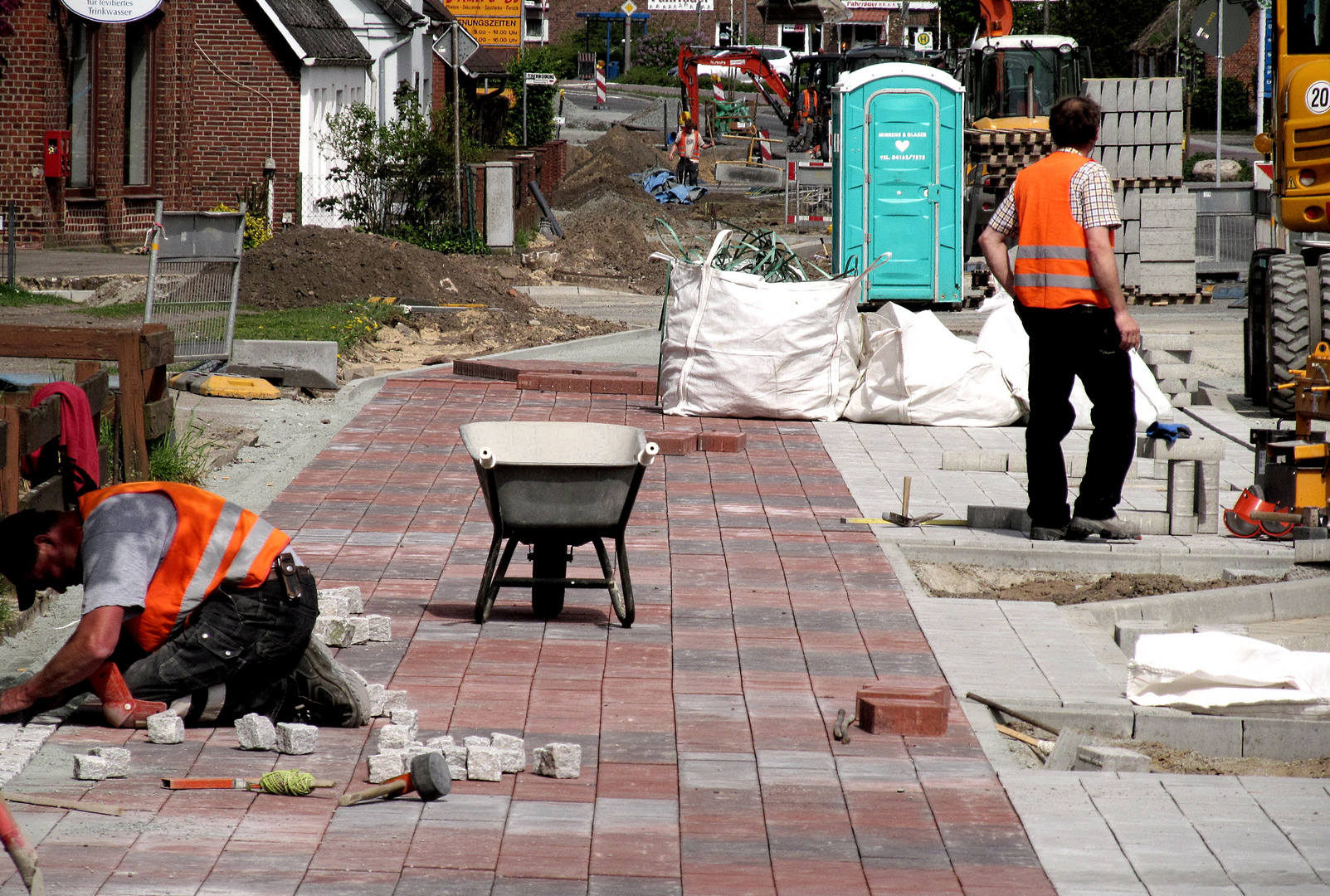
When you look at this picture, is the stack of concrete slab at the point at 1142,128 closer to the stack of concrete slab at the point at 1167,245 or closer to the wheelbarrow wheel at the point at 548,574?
the stack of concrete slab at the point at 1167,245

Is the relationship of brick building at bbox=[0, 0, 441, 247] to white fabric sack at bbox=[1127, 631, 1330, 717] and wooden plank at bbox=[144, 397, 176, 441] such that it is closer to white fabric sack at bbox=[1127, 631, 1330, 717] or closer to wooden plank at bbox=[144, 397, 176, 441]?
wooden plank at bbox=[144, 397, 176, 441]

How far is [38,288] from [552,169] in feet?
71.6

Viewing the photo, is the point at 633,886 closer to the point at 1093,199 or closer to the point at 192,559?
the point at 192,559

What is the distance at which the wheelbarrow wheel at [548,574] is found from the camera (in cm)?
675

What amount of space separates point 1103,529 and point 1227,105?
1964 inches

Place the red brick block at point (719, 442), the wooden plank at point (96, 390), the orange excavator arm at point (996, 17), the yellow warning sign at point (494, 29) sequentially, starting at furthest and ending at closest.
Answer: the yellow warning sign at point (494, 29) → the orange excavator arm at point (996, 17) → the red brick block at point (719, 442) → the wooden plank at point (96, 390)

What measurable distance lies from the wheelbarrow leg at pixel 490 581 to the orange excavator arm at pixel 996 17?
76.8ft

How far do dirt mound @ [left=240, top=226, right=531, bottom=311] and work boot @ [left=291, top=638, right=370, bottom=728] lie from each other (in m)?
13.5

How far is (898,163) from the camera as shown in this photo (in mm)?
18500

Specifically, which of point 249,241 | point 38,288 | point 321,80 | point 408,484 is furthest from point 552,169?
point 408,484

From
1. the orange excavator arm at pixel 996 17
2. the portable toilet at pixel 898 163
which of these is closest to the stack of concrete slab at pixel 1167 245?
the portable toilet at pixel 898 163

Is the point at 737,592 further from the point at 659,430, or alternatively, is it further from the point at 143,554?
the point at 659,430

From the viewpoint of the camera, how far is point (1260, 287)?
1331 cm

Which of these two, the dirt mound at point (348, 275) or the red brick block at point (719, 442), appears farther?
the dirt mound at point (348, 275)
